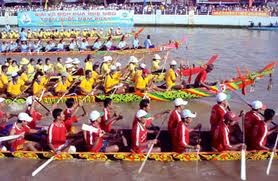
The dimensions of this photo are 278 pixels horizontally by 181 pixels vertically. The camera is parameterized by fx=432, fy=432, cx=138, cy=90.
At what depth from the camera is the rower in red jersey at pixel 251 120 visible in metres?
9.11

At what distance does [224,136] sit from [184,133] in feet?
2.68

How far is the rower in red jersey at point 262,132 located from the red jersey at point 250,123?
0.45 ft

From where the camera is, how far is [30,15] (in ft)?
124

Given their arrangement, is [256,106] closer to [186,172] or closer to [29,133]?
[186,172]

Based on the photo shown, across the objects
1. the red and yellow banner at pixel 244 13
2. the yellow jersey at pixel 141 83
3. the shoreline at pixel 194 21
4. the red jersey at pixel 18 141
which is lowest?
the red jersey at pixel 18 141

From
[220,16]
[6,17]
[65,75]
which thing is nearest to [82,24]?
[6,17]

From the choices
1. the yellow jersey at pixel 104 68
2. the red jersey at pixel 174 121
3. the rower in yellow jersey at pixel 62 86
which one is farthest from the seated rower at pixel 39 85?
the red jersey at pixel 174 121

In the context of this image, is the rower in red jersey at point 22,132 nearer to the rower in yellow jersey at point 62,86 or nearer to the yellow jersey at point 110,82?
the rower in yellow jersey at point 62,86

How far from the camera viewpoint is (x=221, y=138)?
8.85m

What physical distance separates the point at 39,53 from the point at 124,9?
18195 mm

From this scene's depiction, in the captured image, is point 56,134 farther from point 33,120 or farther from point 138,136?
point 138,136

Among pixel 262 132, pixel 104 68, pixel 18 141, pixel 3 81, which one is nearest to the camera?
pixel 262 132

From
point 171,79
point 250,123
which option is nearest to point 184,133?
point 250,123

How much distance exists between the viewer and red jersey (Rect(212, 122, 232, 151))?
28.7 feet
